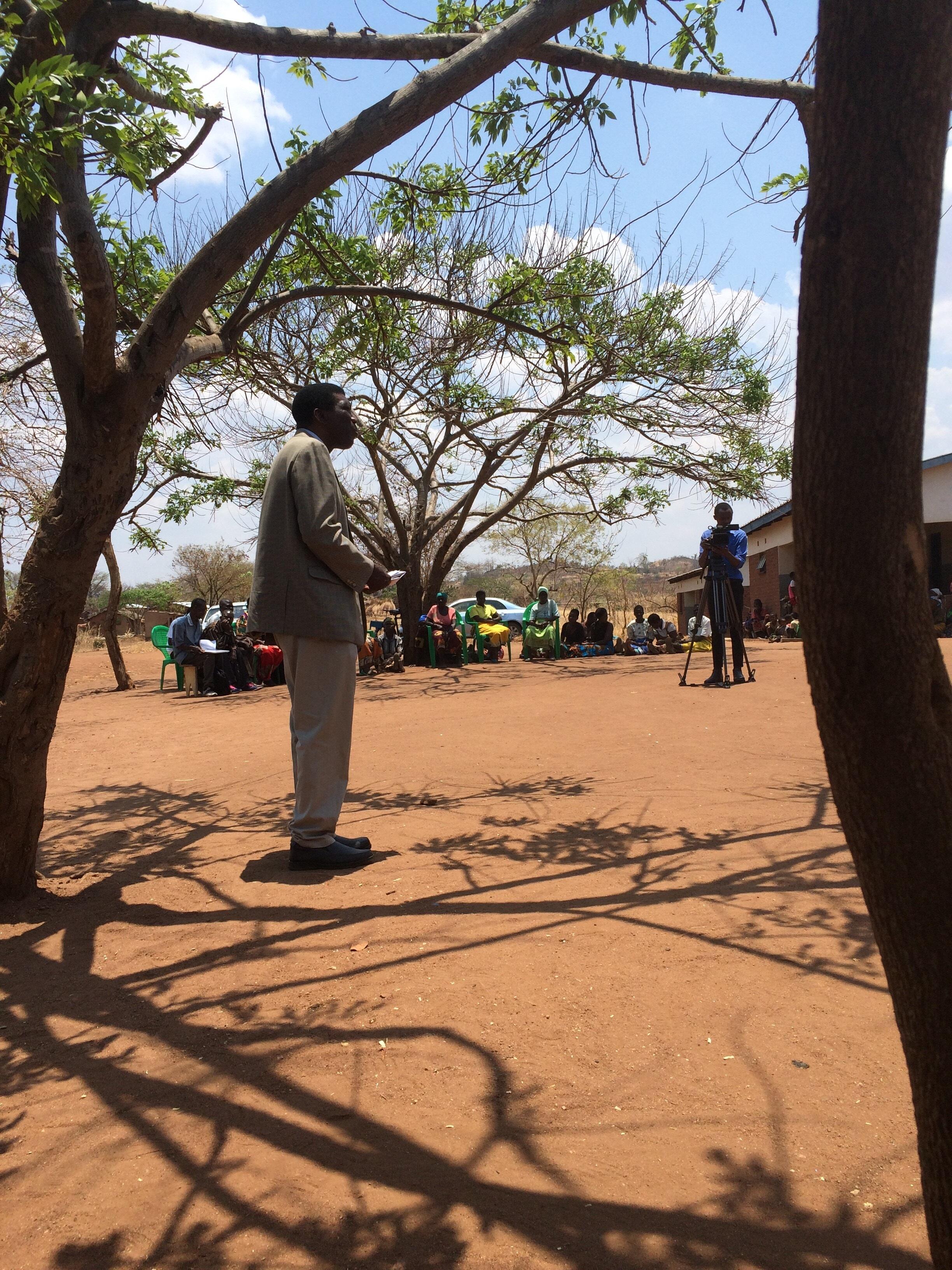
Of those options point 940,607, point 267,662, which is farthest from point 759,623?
point 267,662

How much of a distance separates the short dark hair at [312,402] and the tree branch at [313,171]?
2.01 ft

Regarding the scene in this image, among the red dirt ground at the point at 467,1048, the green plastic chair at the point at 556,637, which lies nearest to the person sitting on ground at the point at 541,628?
the green plastic chair at the point at 556,637

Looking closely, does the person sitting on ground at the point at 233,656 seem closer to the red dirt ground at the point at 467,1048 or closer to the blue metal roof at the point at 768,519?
the red dirt ground at the point at 467,1048

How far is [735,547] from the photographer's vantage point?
920 cm

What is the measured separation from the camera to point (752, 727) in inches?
266

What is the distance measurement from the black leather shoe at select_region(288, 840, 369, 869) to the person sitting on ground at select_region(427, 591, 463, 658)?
35.8 ft

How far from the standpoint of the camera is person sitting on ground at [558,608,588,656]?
53.4 ft

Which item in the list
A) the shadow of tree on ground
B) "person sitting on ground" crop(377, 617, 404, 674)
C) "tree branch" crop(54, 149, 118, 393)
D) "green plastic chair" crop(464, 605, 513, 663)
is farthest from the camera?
"green plastic chair" crop(464, 605, 513, 663)

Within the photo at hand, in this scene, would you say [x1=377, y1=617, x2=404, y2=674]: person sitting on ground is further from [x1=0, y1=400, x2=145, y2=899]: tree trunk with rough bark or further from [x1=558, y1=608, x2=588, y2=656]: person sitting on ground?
[x1=0, y1=400, x2=145, y2=899]: tree trunk with rough bark

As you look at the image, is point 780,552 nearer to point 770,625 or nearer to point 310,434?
point 770,625

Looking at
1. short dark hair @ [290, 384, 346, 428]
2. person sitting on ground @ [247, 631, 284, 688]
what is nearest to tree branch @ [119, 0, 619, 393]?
short dark hair @ [290, 384, 346, 428]

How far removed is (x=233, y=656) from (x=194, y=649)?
0.55 m

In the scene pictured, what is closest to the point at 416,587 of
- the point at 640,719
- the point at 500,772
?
the point at 640,719

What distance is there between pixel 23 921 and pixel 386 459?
12.6m
